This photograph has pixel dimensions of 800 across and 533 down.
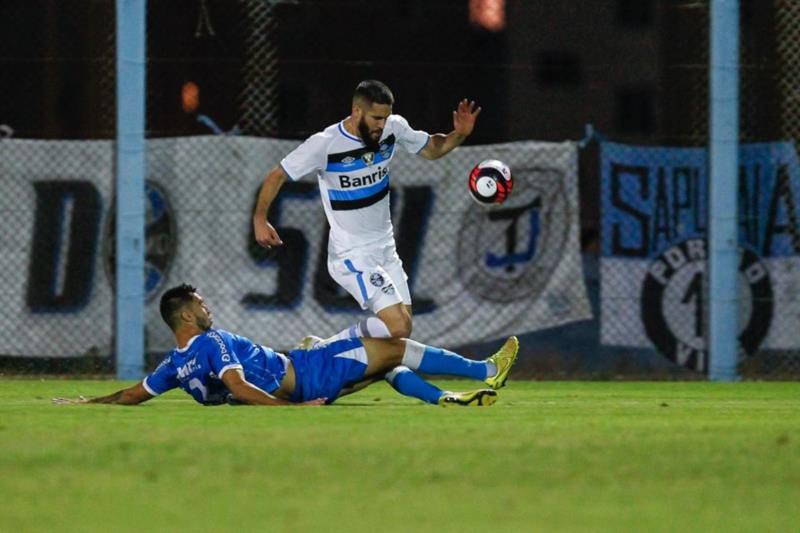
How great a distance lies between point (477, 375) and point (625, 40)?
987 cm

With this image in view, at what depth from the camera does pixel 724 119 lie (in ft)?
47.0

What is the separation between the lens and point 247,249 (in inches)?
570

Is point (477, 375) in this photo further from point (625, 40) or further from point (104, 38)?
point (625, 40)

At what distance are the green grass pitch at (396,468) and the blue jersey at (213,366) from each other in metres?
0.18

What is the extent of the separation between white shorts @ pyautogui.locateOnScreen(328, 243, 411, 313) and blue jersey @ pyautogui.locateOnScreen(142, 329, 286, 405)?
0.87 meters

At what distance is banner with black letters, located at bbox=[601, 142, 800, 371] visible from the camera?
47.9 ft

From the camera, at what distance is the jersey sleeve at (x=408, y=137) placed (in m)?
10.9

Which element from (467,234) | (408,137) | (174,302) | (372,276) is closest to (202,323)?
(174,302)

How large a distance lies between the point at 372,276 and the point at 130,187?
3913 millimetres

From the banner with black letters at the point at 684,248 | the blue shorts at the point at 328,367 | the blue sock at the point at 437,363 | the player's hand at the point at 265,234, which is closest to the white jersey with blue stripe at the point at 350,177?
the player's hand at the point at 265,234

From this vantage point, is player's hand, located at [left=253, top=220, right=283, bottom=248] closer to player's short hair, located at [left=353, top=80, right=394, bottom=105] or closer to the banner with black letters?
player's short hair, located at [left=353, top=80, right=394, bottom=105]

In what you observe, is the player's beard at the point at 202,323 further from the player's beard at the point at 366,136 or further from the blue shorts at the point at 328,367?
the player's beard at the point at 366,136

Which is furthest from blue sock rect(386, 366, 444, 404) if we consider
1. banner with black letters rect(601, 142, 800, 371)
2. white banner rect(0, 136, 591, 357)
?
banner with black letters rect(601, 142, 800, 371)

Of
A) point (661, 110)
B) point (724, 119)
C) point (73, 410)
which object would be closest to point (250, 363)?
point (73, 410)
